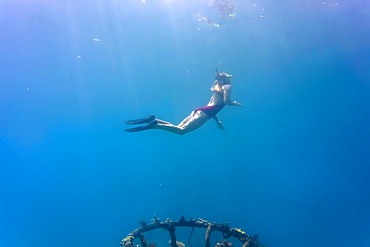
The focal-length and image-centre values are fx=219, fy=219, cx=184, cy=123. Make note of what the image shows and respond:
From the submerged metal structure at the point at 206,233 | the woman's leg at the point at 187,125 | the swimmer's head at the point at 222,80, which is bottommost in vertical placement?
the submerged metal structure at the point at 206,233

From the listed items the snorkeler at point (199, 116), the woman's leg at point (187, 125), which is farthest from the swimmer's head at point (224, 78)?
the woman's leg at point (187, 125)

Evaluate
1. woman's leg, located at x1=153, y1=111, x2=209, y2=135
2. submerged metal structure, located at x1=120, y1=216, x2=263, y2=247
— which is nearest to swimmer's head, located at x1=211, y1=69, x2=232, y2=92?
woman's leg, located at x1=153, y1=111, x2=209, y2=135

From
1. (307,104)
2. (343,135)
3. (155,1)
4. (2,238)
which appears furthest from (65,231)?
(343,135)

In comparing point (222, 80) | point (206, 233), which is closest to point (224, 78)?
point (222, 80)

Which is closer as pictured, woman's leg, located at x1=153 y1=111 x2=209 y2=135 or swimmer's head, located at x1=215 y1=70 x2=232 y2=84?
woman's leg, located at x1=153 y1=111 x2=209 y2=135

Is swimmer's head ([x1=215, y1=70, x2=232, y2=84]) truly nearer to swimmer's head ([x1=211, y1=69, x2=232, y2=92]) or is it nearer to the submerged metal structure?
swimmer's head ([x1=211, y1=69, x2=232, y2=92])

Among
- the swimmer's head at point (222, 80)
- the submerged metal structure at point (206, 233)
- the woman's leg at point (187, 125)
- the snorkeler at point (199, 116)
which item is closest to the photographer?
the snorkeler at point (199, 116)

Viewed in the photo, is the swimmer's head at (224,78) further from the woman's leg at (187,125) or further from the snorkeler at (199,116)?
the woman's leg at (187,125)

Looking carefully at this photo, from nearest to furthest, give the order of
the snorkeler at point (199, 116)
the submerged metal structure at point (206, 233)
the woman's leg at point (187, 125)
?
the snorkeler at point (199, 116) < the woman's leg at point (187, 125) < the submerged metal structure at point (206, 233)

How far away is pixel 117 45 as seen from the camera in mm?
25891

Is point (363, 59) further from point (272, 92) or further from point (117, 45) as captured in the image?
point (117, 45)

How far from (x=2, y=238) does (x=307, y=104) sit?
70.0 metres

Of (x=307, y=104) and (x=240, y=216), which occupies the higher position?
(x=307, y=104)

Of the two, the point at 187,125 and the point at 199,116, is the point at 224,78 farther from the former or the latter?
the point at 187,125
